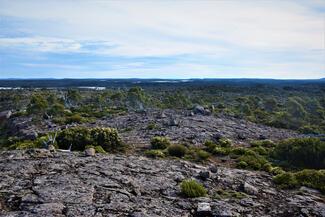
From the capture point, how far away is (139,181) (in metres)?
16.9

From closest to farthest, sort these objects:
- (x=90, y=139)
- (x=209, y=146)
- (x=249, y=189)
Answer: (x=249, y=189), (x=90, y=139), (x=209, y=146)

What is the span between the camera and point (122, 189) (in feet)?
51.1

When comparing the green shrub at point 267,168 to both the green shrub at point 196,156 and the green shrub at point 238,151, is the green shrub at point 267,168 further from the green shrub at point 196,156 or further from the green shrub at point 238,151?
the green shrub at point 238,151

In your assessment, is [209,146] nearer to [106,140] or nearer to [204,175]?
[106,140]

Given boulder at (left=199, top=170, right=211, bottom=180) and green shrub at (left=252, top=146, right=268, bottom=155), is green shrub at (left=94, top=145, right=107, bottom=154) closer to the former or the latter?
boulder at (left=199, top=170, right=211, bottom=180)

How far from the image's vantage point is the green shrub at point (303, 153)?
26.2 meters

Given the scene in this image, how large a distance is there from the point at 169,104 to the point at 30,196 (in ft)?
228

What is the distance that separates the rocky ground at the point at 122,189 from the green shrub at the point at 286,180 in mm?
488

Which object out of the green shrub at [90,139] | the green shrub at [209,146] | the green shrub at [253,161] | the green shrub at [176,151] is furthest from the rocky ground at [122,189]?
the green shrub at [209,146]

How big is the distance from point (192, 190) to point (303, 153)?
13992 millimetres

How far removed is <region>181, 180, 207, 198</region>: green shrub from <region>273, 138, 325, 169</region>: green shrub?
12581mm


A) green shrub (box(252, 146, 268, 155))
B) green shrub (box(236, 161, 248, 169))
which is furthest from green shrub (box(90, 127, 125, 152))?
green shrub (box(252, 146, 268, 155))

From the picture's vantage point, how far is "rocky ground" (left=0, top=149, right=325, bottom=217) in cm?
1350

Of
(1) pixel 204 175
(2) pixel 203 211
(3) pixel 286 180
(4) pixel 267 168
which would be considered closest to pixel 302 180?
(3) pixel 286 180
